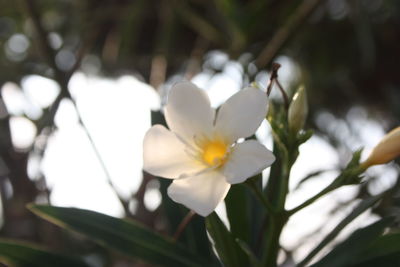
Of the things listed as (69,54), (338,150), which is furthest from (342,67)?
(69,54)

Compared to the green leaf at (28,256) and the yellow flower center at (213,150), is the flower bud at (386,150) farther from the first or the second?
the green leaf at (28,256)

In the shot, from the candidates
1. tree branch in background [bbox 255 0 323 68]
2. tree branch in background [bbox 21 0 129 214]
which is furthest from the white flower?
tree branch in background [bbox 255 0 323 68]

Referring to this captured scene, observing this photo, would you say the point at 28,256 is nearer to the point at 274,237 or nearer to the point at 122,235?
the point at 122,235

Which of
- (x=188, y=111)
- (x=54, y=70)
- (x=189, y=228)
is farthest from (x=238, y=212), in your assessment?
(x=54, y=70)

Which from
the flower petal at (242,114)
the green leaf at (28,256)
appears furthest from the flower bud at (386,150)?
the green leaf at (28,256)

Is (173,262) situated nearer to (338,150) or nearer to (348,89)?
(338,150)
